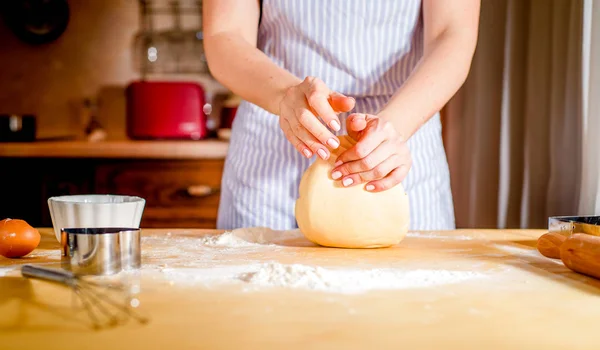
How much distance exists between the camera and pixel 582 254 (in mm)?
735

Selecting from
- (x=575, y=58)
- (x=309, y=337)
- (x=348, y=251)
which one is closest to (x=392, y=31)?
(x=575, y=58)

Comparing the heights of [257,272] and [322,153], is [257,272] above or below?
below

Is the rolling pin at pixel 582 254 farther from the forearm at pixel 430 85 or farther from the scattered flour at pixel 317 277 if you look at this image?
the forearm at pixel 430 85

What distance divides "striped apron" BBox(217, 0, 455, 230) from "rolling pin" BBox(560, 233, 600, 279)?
543mm

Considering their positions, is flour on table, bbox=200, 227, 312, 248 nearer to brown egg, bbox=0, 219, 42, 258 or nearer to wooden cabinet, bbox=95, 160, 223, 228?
brown egg, bbox=0, 219, 42, 258

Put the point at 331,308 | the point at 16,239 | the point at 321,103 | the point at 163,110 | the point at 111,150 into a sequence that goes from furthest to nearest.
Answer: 1. the point at 163,110
2. the point at 111,150
3. the point at 321,103
4. the point at 16,239
5. the point at 331,308

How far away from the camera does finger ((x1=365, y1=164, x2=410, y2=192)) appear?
0.94m

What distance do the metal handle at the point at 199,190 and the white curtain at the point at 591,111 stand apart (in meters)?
1.38

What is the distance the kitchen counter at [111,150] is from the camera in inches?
93.1

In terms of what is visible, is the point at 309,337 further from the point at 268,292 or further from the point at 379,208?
the point at 379,208

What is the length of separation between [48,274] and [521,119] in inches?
57.4

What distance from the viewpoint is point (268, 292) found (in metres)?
0.63

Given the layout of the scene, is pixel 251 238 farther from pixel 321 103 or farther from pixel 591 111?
pixel 591 111

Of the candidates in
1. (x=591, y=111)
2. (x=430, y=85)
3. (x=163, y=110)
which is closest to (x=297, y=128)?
(x=430, y=85)
